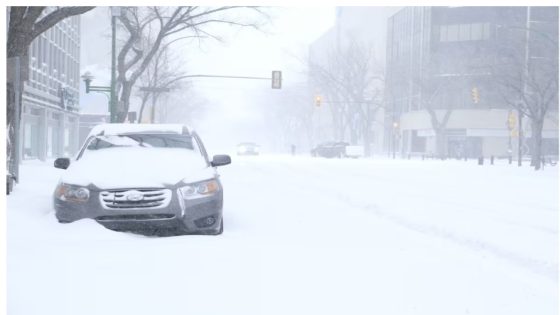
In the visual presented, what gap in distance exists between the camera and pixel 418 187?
19812 millimetres

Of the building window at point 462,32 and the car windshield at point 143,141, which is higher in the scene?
the building window at point 462,32

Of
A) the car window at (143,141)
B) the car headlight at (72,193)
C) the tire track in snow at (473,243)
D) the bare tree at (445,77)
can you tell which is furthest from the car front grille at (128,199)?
the bare tree at (445,77)

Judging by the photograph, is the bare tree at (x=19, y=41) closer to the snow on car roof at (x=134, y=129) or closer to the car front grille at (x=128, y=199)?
the snow on car roof at (x=134, y=129)

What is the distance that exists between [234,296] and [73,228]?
275 cm

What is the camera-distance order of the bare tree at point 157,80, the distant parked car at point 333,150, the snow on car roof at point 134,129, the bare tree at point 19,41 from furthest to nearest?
1. the distant parked car at point 333,150
2. the bare tree at point 157,80
3. the bare tree at point 19,41
4. the snow on car roof at point 134,129

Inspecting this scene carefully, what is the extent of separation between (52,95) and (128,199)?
31.3m

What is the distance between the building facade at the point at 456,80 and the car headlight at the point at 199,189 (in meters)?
53.0

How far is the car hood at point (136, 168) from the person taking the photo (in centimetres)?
739

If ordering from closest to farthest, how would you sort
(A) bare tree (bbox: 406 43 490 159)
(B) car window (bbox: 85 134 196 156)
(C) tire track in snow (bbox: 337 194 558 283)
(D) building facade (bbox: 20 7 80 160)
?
1. (C) tire track in snow (bbox: 337 194 558 283)
2. (B) car window (bbox: 85 134 196 156)
3. (D) building facade (bbox: 20 7 80 160)
4. (A) bare tree (bbox: 406 43 490 159)

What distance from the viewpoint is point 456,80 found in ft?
200

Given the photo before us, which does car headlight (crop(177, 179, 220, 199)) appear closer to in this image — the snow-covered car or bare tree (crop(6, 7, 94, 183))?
the snow-covered car

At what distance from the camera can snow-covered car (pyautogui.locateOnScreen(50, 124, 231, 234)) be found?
23.9 feet

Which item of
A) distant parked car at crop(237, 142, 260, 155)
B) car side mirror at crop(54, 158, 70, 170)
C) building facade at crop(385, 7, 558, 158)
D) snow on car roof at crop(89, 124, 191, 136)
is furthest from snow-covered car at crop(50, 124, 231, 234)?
building facade at crop(385, 7, 558, 158)
